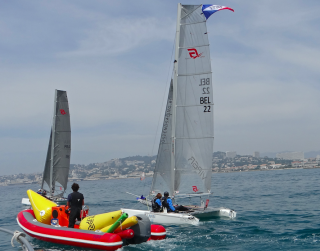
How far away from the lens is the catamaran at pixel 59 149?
26.4 metres

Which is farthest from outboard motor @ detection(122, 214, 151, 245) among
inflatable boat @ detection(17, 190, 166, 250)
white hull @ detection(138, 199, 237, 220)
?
white hull @ detection(138, 199, 237, 220)

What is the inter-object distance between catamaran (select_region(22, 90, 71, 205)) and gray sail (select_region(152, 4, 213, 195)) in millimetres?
12675

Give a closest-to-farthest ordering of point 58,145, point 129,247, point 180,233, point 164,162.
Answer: point 129,247 < point 180,233 < point 164,162 < point 58,145

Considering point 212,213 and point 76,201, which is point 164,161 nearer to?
point 212,213

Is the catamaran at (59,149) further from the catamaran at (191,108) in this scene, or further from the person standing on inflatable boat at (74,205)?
the person standing on inflatable boat at (74,205)

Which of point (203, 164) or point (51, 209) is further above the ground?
point (203, 164)

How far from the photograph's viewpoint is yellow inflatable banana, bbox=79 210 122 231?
10.2m

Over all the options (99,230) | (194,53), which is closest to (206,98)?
(194,53)

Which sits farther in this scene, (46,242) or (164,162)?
(164,162)

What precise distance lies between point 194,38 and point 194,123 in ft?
14.1

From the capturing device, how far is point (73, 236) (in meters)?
10.3

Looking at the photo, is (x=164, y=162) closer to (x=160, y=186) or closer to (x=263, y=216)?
(x=160, y=186)

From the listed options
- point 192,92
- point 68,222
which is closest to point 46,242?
point 68,222

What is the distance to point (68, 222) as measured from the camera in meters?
11.7
